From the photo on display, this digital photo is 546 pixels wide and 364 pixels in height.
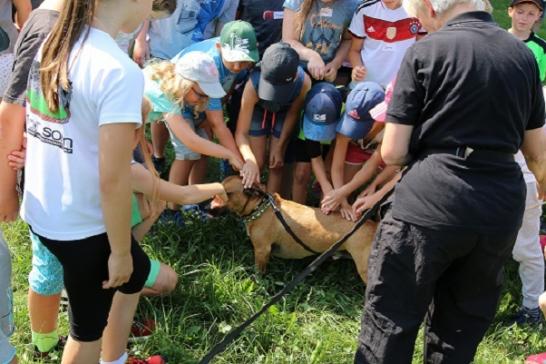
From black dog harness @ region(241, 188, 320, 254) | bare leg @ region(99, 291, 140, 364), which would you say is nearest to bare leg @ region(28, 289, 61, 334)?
bare leg @ region(99, 291, 140, 364)

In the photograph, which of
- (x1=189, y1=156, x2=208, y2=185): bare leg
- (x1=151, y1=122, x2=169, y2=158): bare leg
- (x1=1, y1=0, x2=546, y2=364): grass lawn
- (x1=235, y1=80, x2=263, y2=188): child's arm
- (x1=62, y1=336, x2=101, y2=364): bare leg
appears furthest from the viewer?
(x1=151, y1=122, x2=169, y2=158): bare leg

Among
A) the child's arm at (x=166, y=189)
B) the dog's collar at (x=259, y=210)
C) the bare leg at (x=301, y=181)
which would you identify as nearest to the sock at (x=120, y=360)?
the child's arm at (x=166, y=189)

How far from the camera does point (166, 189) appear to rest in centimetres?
302

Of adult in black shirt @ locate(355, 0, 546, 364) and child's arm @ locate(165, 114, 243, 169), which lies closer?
adult in black shirt @ locate(355, 0, 546, 364)

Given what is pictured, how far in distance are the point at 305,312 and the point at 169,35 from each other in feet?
7.43

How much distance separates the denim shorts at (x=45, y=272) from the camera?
280 centimetres

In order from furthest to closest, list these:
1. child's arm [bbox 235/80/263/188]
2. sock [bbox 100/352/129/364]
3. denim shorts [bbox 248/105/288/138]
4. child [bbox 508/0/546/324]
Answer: denim shorts [bbox 248/105/288/138]
child's arm [bbox 235/80/263/188]
child [bbox 508/0/546/324]
sock [bbox 100/352/129/364]

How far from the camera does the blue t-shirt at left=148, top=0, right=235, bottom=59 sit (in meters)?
4.63

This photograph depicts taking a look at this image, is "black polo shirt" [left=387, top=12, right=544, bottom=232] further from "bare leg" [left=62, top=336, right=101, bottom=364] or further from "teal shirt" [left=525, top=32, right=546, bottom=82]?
"teal shirt" [left=525, top=32, right=546, bottom=82]

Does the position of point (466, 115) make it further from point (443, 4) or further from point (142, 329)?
point (142, 329)

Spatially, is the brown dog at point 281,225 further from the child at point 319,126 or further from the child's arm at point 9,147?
the child's arm at point 9,147

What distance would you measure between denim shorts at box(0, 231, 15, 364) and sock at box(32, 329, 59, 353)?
658 millimetres

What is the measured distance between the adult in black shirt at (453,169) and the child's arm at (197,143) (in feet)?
4.49

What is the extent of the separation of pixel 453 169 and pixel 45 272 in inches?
71.1
